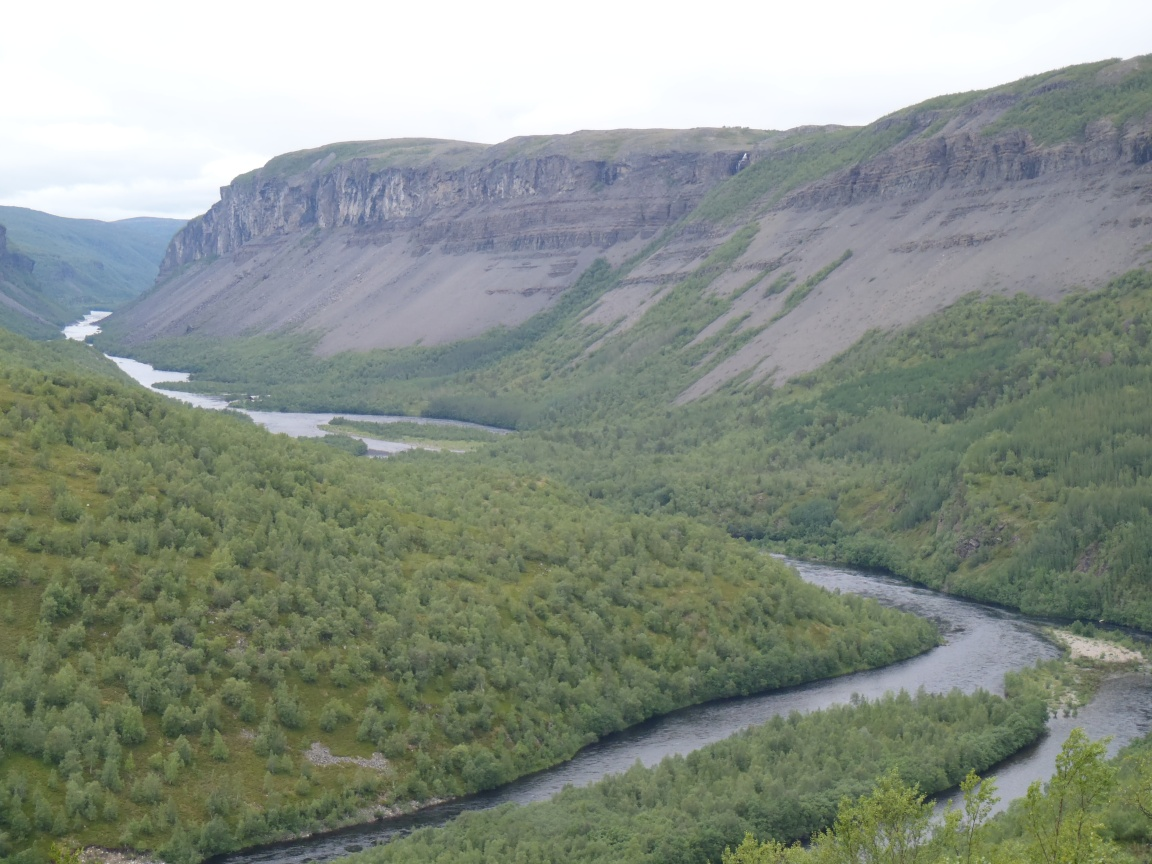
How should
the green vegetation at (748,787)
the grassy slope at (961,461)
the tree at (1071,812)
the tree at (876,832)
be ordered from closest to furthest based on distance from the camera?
1. the tree at (1071,812)
2. the tree at (876,832)
3. the green vegetation at (748,787)
4. the grassy slope at (961,461)

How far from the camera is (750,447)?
18350cm

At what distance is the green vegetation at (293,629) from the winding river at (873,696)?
1.47 meters

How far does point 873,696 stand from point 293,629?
40656mm

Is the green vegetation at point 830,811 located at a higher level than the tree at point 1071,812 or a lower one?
lower

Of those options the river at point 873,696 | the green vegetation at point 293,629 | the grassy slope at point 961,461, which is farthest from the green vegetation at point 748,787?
the grassy slope at point 961,461

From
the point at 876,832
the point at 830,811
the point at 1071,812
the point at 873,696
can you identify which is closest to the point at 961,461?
the point at 873,696

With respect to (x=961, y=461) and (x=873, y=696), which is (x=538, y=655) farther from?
(x=961, y=461)

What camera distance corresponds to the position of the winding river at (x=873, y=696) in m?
73.6

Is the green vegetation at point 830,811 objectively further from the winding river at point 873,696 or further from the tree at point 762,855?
the winding river at point 873,696

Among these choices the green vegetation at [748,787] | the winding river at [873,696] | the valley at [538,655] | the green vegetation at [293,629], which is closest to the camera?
the green vegetation at [748,787]

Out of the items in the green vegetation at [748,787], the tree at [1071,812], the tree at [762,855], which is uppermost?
the tree at [1071,812]

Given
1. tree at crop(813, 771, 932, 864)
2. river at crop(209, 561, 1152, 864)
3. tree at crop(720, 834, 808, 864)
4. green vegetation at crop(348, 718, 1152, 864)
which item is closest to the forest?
river at crop(209, 561, 1152, 864)

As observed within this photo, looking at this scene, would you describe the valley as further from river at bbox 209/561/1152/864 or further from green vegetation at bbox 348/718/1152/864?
river at bbox 209/561/1152/864

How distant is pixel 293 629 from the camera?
280 ft
